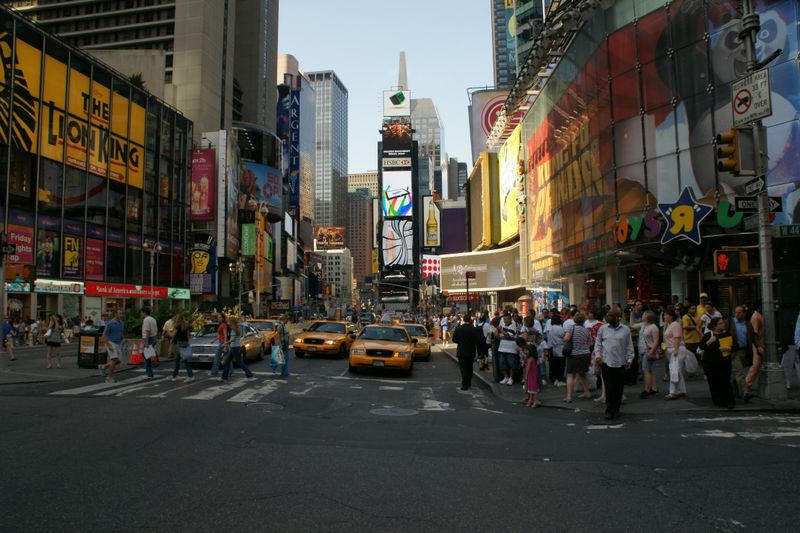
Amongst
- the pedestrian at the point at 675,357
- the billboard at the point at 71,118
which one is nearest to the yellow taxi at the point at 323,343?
the pedestrian at the point at 675,357

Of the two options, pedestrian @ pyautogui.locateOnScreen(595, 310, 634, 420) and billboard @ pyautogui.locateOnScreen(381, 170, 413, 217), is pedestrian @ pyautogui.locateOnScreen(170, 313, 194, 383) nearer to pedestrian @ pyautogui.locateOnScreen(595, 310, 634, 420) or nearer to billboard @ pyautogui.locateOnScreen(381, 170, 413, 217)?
pedestrian @ pyautogui.locateOnScreen(595, 310, 634, 420)

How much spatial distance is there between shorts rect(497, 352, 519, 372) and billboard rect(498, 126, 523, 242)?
33.7 metres

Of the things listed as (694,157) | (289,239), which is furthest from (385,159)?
(694,157)

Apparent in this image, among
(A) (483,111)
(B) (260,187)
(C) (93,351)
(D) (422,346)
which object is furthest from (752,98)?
(B) (260,187)

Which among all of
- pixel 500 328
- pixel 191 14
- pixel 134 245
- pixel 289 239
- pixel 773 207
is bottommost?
pixel 500 328

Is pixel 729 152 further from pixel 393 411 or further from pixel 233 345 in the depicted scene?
pixel 233 345

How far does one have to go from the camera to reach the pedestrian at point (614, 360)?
9484mm

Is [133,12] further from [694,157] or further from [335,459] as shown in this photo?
[335,459]

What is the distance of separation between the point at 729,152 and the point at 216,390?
10.8m

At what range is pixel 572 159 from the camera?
102 feet

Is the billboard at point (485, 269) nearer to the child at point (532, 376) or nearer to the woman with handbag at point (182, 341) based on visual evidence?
the woman with handbag at point (182, 341)

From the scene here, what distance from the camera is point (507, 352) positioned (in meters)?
14.2

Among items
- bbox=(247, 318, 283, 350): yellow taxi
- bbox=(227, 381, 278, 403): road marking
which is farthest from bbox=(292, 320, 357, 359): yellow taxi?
bbox=(227, 381, 278, 403): road marking

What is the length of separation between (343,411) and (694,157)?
17099 millimetres
